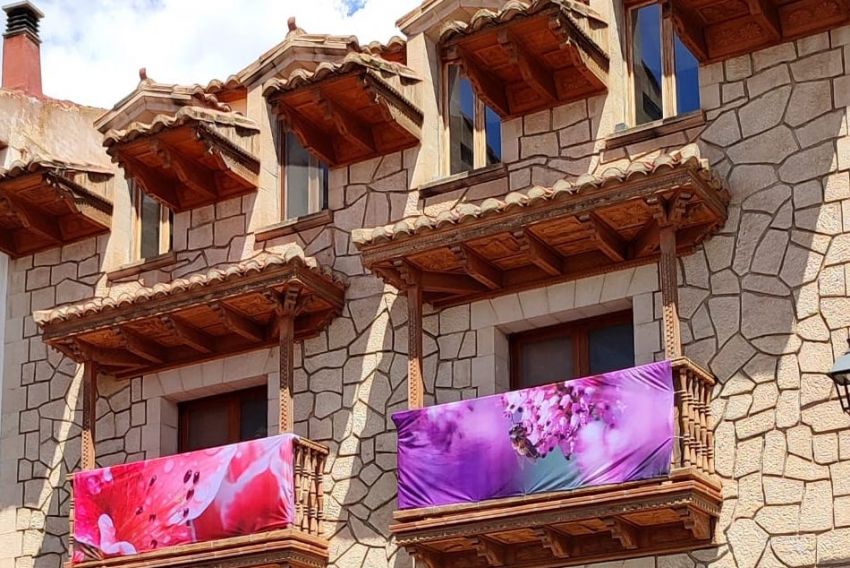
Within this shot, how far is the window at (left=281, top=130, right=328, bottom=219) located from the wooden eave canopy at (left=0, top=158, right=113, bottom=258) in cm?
218

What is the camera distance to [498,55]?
54.3 feet

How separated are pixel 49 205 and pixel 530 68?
19.4 ft

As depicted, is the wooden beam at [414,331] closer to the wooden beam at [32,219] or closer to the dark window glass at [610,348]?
the dark window glass at [610,348]

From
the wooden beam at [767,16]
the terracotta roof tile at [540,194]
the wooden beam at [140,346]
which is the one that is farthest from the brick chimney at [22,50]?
the wooden beam at [767,16]

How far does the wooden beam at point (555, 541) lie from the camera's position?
48.8 feet

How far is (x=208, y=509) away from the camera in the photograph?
16.5 m

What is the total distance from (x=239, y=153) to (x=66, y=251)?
2.65 metres

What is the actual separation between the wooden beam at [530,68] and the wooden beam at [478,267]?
174cm

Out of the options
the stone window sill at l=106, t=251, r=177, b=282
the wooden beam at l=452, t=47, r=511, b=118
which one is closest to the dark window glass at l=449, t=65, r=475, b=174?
the wooden beam at l=452, t=47, r=511, b=118

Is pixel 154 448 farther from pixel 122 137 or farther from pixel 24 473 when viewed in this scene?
pixel 122 137

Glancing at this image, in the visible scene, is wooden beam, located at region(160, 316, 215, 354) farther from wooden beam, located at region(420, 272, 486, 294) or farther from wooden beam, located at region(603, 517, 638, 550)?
wooden beam, located at region(603, 517, 638, 550)

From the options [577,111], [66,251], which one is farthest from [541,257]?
[66,251]

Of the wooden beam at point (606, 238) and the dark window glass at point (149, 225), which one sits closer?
the wooden beam at point (606, 238)

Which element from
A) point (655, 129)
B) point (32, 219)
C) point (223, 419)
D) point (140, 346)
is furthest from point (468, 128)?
point (32, 219)
